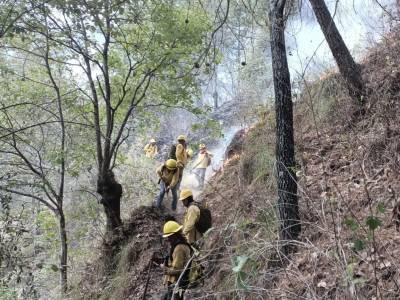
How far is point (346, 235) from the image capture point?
4.45 meters

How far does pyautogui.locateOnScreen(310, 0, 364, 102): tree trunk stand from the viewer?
27.7 feet

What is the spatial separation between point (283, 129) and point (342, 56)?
13.6ft

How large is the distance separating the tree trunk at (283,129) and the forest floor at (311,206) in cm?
17

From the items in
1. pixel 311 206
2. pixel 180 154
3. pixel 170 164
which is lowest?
pixel 311 206

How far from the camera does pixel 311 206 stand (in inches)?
237

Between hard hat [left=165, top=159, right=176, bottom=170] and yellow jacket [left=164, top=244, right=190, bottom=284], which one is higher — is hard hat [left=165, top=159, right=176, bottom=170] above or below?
above

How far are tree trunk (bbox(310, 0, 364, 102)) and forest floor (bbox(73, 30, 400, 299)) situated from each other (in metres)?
0.27

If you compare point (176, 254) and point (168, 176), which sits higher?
point (168, 176)

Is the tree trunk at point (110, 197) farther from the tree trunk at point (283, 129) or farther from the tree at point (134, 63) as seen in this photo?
the tree trunk at point (283, 129)

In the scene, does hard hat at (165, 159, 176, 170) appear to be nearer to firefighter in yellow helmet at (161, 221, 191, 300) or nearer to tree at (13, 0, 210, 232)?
tree at (13, 0, 210, 232)

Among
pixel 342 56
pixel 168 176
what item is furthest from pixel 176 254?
pixel 342 56

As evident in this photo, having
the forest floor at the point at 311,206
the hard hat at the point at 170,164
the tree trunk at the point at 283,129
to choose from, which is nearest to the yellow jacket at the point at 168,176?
the hard hat at the point at 170,164

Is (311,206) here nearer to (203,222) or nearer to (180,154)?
(203,222)

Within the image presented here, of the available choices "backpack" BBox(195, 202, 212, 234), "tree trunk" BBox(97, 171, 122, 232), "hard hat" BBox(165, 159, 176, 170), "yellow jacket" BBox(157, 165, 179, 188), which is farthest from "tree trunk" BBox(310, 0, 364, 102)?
"tree trunk" BBox(97, 171, 122, 232)
